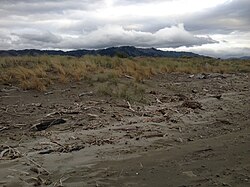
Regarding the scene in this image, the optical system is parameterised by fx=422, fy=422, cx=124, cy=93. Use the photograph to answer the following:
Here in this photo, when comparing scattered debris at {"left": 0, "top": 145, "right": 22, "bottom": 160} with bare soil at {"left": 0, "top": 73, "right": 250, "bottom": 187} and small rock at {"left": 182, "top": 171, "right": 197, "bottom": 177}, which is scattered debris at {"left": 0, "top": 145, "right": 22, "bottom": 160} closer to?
bare soil at {"left": 0, "top": 73, "right": 250, "bottom": 187}

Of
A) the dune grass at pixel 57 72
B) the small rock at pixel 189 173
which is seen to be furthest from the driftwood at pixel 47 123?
the small rock at pixel 189 173

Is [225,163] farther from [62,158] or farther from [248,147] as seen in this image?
[62,158]

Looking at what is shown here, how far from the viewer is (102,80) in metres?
17.0

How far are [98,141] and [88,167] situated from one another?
1.75m

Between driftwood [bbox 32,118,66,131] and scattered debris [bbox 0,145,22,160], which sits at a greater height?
driftwood [bbox 32,118,66,131]

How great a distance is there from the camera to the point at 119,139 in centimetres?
907

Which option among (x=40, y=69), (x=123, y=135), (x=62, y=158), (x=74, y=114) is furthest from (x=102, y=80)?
(x=62, y=158)

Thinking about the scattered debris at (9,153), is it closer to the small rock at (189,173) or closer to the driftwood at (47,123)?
the driftwood at (47,123)

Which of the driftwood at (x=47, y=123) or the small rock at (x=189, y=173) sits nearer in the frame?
the small rock at (x=189, y=173)

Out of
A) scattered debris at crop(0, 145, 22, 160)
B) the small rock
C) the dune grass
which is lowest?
scattered debris at crop(0, 145, 22, 160)

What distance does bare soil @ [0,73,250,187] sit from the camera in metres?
6.57

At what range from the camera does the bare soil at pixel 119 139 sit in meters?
6.57

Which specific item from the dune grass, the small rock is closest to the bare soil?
the small rock

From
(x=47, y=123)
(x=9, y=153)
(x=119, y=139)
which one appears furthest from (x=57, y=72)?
(x=9, y=153)
